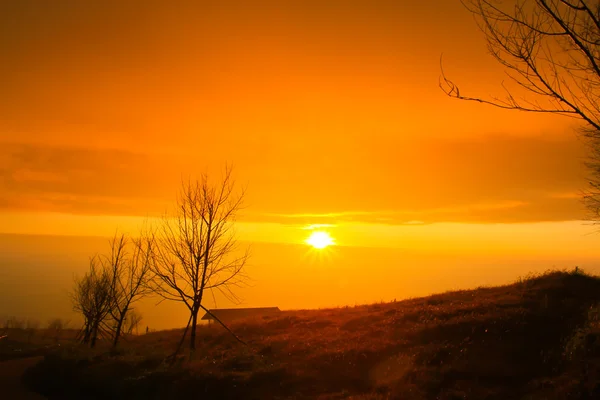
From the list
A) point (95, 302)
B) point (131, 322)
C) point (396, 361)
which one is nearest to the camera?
point (396, 361)

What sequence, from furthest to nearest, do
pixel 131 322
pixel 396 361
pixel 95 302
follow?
pixel 131 322 < pixel 95 302 < pixel 396 361

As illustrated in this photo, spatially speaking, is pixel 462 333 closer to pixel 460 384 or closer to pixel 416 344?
pixel 416 344

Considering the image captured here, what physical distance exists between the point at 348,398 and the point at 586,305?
11.5 m

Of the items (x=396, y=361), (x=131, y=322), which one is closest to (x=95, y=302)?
(x=396, y=361)

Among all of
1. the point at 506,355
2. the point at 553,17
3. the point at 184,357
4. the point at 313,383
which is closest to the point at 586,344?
the point at 506,355

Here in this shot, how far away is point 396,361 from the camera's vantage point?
12594mm

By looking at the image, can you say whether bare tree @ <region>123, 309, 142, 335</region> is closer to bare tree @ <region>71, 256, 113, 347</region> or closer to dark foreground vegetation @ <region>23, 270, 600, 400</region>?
bare tree @ <region>71, 256, 113, 347</region>

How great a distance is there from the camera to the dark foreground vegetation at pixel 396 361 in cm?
1014

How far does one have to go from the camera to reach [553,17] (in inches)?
211

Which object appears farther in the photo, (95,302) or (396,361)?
(95,302)

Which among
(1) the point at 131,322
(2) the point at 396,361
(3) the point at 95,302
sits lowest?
(1) the point at 131,322

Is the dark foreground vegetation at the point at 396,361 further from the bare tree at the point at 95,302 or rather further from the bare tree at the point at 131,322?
the bare tree at the point at 131,322

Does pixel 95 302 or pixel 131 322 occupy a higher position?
pixel 95 302

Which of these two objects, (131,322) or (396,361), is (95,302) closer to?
(396,361)
